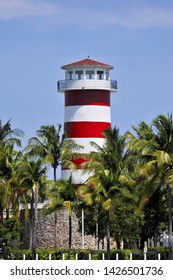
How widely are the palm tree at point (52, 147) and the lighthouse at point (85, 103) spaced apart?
3076 mm

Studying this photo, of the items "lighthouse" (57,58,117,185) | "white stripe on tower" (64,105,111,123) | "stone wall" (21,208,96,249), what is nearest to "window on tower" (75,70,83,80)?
"lighthouse" (57,58,117,185)

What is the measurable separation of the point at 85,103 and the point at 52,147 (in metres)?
7.39

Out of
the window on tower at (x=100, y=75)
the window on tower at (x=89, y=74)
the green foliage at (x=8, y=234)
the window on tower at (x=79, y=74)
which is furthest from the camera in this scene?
the window on tower at (x=100, y=75)

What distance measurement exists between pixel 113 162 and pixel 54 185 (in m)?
5.84

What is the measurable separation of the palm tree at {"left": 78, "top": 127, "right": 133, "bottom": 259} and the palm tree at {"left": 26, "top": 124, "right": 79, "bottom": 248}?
1218 centimetres

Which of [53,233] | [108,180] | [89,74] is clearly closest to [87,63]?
[89,74]

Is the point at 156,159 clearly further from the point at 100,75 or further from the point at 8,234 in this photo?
the point at 100,75

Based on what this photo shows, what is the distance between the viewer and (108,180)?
75.2m

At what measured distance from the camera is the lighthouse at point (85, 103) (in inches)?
3922

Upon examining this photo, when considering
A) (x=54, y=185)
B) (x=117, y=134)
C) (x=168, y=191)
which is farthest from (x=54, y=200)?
(x=168, y=191)

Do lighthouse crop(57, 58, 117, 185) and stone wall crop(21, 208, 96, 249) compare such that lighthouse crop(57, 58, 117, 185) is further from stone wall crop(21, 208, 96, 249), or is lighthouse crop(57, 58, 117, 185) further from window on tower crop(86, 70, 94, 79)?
stone wall crop(21, 208, 96, 249)

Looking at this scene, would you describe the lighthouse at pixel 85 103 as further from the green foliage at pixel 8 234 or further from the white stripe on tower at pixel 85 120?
the green foliage at pixel 8 234

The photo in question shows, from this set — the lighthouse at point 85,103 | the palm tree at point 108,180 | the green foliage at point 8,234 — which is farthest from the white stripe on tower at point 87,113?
the palm tree at point 108,180

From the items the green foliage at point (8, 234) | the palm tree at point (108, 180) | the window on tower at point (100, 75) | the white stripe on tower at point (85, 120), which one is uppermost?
the window on tower at point (100, 75)
